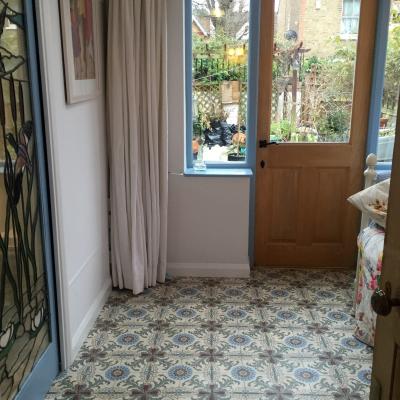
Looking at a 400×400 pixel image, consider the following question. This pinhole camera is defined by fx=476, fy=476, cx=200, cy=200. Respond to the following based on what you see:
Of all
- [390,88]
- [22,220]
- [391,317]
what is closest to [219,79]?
[390,88]

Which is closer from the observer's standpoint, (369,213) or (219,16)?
(369,213)

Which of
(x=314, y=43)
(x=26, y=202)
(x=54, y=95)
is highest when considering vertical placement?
(x=314, y=43)

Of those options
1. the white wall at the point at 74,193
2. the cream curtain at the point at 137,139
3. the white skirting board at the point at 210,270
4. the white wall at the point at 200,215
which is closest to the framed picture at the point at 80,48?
the white wall at the point at 74,193

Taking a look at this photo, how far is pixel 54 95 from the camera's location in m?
2.26

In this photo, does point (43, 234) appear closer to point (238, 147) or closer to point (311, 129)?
point (238, 147)

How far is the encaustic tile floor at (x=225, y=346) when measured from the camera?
2.31 m

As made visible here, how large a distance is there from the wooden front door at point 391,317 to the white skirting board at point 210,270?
243cm

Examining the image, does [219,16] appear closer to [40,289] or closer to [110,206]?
[110,206]

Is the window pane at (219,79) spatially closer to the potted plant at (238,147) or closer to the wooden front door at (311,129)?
the potted plant at (238,147)

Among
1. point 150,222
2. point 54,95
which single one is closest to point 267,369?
point 150,222

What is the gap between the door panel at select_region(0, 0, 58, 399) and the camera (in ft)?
6.04

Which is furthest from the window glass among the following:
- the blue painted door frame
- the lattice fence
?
the lattice fence

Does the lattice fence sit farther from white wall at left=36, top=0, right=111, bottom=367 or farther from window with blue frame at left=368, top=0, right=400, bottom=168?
window with blue frame at left=368, top=0, right=400, bottom=168

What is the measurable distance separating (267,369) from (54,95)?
1736 millimetres
